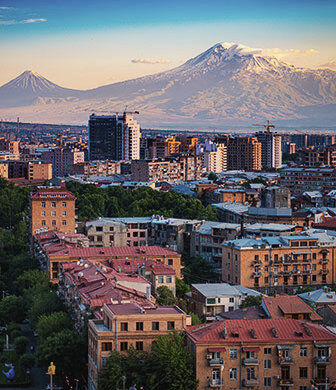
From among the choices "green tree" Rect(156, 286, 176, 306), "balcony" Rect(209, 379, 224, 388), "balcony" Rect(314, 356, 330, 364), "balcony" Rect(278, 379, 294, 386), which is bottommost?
"balcony" Rect(278, 379, 294, 386)

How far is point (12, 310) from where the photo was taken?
39.3 meters

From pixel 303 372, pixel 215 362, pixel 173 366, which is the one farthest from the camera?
pixel 303 372

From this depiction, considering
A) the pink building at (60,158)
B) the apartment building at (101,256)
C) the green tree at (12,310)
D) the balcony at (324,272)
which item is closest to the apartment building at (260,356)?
the green tree at (12,310)

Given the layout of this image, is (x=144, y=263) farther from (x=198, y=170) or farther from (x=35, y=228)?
(x=198, y=170)

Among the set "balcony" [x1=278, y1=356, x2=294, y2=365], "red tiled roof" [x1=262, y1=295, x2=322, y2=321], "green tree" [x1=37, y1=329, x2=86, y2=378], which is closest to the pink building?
"red tiled roof" [x1=262, y1=295, x2=322, y2=321]

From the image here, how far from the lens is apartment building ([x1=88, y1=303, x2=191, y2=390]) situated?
26.5 meters

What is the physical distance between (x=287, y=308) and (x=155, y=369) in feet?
24.5

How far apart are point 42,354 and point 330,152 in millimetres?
92965

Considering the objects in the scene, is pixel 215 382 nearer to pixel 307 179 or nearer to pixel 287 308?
pixel 287 308

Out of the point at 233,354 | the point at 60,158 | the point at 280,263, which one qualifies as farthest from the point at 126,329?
the point at 60,158

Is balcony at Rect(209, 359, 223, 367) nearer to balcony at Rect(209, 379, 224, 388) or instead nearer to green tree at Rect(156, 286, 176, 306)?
balcony at Rect(209, 379, 224, 388)

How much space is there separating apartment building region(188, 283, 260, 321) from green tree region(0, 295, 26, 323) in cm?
Answer: 735

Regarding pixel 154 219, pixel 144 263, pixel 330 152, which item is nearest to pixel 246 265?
pixel 144 263

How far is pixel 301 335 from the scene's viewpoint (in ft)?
88.5
